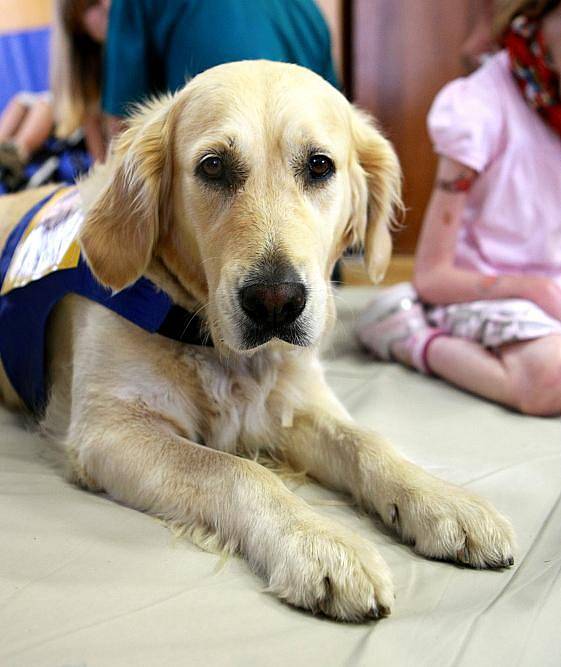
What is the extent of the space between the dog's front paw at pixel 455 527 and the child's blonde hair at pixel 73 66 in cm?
241

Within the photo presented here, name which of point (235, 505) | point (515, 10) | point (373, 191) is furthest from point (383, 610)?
point (515, 10)

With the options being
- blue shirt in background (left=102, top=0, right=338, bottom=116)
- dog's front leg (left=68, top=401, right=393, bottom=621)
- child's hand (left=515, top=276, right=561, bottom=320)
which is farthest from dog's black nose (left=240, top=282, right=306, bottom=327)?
blue shirt in background (left=102, top=0, right=338, bottom=116)

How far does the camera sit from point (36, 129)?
4.33 metres

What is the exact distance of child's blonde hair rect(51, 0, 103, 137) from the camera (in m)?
3.05

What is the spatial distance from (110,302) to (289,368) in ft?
1.29

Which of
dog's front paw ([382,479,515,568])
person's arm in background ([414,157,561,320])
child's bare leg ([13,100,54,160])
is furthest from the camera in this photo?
child's bare leg ([13,100,54,160])

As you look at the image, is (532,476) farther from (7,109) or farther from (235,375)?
(7,109)

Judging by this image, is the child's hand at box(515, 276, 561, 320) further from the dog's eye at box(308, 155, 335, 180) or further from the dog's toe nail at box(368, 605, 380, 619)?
the dog's toe nail at box(368, 605, 380, 619)

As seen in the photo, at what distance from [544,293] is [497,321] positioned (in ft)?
0.59

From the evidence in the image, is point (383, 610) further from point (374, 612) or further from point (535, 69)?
point (535, 69)

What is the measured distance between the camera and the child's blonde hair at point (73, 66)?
3047 millimetres

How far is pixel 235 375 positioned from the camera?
158cm

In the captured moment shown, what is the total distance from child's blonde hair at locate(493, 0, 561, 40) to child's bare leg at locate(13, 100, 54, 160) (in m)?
2.67

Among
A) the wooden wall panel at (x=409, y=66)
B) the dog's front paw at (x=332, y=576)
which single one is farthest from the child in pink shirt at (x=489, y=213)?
the wooden wall panel at (x=409, y=66)
